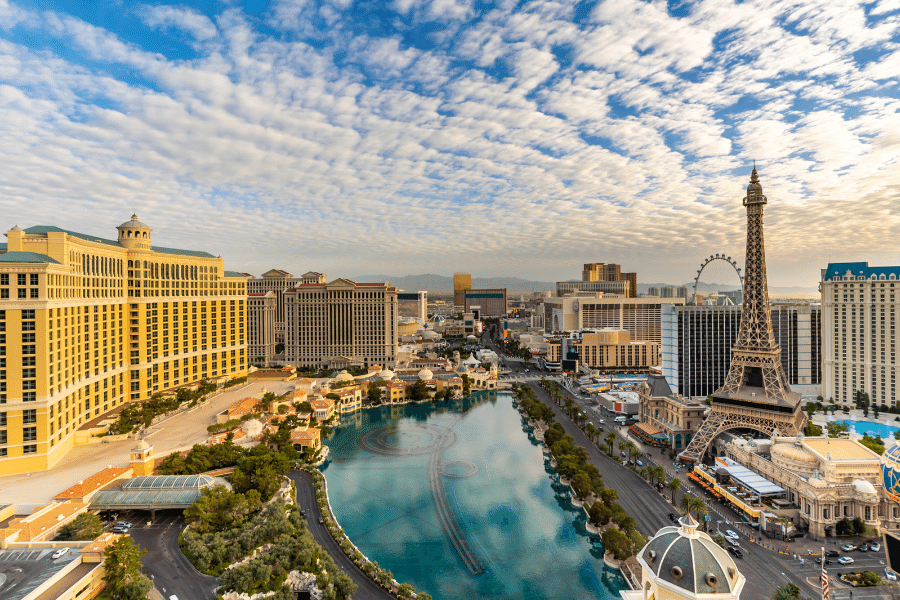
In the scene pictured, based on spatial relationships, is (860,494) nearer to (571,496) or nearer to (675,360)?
(571,496)

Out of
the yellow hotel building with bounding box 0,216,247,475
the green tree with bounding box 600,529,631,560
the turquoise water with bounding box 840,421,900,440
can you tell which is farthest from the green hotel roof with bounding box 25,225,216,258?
the turquoise water with bounding box 840,421,900,440

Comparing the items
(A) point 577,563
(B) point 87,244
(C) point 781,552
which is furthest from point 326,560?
(B) point 87,244

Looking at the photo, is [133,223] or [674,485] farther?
[133,223]

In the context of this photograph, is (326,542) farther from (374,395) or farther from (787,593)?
(374,395)

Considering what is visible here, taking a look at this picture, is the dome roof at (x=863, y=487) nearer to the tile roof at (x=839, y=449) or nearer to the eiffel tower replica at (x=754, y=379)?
the tile roof at (x=839, y=449)

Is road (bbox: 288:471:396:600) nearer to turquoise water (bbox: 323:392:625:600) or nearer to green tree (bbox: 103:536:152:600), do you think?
turquoise water (bbox: 323:392:625:600)

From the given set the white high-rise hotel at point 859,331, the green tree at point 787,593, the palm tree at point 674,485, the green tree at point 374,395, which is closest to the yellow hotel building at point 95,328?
the green tree at point 374,395

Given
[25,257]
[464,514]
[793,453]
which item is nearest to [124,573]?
[464,514]
